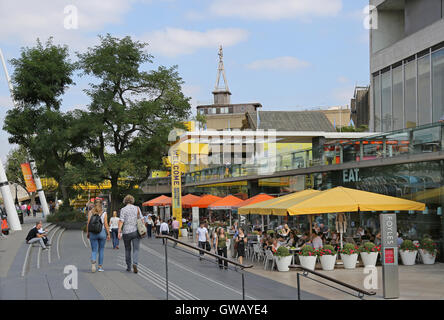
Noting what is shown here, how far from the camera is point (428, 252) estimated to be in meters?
19.5

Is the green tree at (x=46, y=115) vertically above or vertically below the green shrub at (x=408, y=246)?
above

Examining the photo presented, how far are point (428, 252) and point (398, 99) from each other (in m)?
11.7

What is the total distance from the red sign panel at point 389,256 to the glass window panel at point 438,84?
43.9 feet

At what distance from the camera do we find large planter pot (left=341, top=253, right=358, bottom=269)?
742 inches

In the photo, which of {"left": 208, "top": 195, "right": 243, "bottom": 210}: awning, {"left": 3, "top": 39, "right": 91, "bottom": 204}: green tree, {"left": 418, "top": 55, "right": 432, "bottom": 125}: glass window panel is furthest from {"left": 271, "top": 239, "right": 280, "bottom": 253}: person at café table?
{"left": 3, "top": 39, "right": 91, "bottom": 204}: green tree

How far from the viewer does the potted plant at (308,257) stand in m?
18.5

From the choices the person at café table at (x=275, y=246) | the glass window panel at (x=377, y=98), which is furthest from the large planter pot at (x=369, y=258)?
the glass window panel at (x=377, y=98)

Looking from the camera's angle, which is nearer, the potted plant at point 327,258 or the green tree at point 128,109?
the potted plant at point 327,258

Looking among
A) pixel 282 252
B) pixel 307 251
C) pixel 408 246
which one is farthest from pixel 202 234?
pixel 408 246

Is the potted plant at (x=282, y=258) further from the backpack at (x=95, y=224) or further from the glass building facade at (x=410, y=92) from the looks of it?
the glass building facade at (x=410, y=92)

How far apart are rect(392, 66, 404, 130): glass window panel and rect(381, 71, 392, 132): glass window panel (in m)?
0.53

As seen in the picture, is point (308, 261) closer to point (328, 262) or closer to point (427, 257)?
point (328, 262)

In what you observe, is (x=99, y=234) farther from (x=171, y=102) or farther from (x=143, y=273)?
(x=171, y=102)
